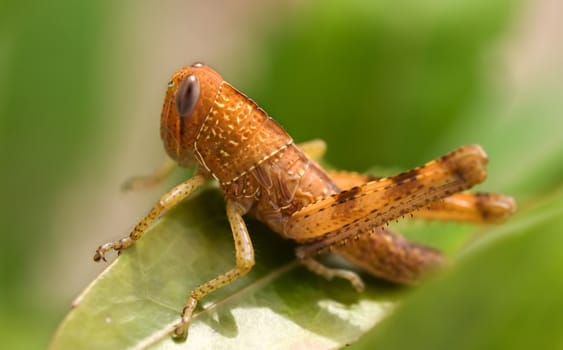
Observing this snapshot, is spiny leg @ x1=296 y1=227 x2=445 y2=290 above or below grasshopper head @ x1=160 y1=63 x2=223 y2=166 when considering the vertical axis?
below

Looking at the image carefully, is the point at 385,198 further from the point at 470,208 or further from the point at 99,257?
the point at 99,257

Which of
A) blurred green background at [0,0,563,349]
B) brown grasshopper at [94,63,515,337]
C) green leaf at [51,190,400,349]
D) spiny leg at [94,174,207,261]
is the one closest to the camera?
green leaf at [51,190,400,349]

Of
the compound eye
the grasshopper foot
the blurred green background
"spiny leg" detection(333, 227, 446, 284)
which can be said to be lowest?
the grasshopper foot

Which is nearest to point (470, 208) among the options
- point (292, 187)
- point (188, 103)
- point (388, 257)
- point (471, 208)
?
point (471, 208)

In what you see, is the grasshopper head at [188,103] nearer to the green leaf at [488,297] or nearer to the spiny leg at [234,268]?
the spiny leg at [234,268]

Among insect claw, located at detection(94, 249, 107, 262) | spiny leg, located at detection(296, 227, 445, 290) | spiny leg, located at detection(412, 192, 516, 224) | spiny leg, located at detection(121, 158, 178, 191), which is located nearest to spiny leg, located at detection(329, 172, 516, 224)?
spiny leg, located at detection(412, 192, 516, 224)

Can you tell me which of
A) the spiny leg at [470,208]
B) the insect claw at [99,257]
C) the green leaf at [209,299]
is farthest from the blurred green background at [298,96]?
the insect claw at [99,257]

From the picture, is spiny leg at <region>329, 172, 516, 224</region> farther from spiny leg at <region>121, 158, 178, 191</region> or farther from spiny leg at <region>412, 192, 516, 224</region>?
spiny leg at <region>121, 158, 178, 191</region>
